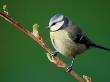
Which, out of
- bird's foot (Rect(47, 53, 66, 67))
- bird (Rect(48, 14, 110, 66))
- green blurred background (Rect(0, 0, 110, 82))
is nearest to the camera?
bird's foot (Rect(47, 53, 66, 67))

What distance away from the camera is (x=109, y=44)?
219 cm

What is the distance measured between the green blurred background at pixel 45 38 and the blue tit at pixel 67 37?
0.81 metres

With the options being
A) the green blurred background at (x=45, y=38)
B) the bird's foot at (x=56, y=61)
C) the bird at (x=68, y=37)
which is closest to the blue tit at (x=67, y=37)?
the bird at (x=68, y=37)

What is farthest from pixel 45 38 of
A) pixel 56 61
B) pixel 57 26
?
pixel 56 61

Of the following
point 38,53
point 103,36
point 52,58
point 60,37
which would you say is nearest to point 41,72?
point 38,53

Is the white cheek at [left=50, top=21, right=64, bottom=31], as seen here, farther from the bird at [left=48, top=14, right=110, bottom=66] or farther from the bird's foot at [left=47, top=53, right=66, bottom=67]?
the bird's foot at [left=47, top=53, right=66, bottom=67]

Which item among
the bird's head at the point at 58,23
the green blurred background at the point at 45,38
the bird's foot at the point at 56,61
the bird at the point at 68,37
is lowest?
the bird's foot at the point at 56,61

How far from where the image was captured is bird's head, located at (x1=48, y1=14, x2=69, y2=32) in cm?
133

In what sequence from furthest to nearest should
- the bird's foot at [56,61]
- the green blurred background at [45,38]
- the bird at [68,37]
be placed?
the green blurred background at [45,38] → the bird at [68,37] → the bird's foot at [56,61]

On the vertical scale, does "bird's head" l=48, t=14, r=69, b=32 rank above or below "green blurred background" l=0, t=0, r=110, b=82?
below

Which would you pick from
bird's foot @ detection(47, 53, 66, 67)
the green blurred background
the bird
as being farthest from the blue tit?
the green blurred background

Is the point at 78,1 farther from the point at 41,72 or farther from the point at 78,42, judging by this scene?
the point at 78,42

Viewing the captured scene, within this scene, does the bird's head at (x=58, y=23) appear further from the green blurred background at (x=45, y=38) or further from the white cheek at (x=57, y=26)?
the green blurred background at (x=45, y=38)

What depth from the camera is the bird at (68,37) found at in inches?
52.2
